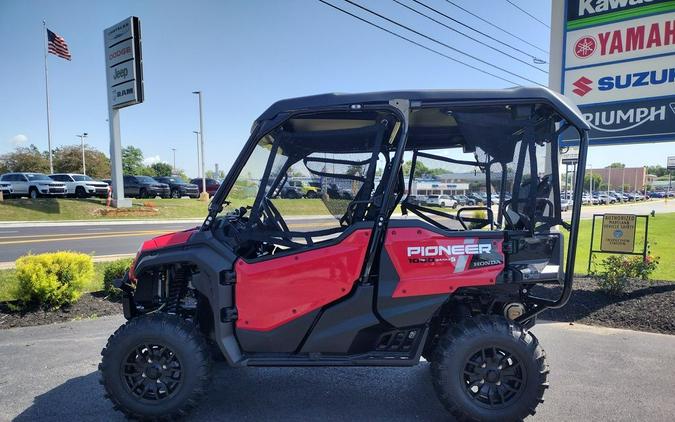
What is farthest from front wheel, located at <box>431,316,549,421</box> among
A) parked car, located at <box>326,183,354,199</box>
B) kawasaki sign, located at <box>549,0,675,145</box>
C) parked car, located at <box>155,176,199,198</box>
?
parked car, located at <box>155,176,199,198</box>

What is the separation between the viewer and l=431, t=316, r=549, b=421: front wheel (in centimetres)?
296

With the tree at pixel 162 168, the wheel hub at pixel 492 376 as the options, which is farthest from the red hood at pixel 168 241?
the tree at pixel 162 168

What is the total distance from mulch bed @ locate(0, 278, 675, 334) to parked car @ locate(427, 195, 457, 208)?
8.91ft

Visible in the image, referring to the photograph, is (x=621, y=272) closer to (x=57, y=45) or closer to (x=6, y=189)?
(x=6, y=189)

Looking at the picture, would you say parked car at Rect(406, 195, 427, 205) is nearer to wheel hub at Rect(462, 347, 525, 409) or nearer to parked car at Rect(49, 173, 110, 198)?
wheel hub at Rect(462, 347, 525, 409)

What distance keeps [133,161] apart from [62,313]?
98853mm

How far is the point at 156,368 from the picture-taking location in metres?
3.08

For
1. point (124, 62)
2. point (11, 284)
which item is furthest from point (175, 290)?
point (124, 62)

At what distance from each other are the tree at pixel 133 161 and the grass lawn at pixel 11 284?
8421cm

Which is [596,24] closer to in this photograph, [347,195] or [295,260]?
[347,195]

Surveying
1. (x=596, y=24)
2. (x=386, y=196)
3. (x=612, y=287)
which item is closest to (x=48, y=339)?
(x=386, y=196)

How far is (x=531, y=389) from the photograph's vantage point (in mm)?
2959

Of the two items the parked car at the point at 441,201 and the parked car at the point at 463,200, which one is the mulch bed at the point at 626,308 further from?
the parked car at the point at 441,201

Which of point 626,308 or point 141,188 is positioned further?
point 141,188
